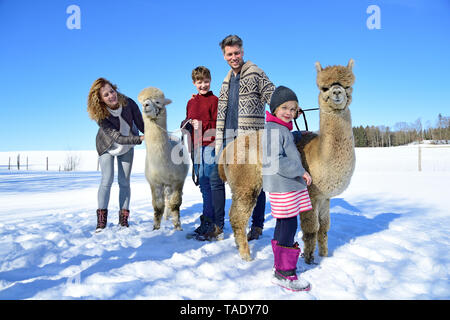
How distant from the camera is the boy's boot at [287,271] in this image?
1.79 metres

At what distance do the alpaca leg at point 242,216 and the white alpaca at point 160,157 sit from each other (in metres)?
1.18

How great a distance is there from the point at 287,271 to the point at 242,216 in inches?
27.5

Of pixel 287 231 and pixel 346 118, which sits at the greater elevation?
pixel 346 118

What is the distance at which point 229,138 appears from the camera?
2.95 metres

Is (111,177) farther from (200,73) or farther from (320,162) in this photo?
(320,162)

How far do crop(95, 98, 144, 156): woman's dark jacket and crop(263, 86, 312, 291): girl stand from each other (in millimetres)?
1945

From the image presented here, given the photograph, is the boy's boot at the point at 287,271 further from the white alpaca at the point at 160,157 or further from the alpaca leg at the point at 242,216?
the white alpaca at the point at 160,157

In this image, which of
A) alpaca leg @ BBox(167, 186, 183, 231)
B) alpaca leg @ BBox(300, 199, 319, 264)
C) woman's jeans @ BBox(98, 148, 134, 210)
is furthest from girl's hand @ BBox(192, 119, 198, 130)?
alpaca leg @ BBox(300, 199, 319, 264)

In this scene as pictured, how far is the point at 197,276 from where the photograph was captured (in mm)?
1980

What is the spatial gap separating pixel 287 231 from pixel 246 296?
21.1 inches

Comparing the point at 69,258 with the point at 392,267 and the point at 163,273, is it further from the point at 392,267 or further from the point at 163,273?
the point at 392,267

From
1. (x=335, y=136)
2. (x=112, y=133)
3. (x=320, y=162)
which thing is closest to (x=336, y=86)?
(x=335, y=136)

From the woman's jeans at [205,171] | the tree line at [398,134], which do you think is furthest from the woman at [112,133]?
the tree line at [398,134]

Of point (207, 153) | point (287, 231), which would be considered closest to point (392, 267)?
point (287, 231)
